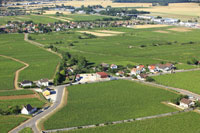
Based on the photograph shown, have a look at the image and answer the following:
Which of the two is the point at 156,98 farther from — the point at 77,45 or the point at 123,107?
the point at 77,45

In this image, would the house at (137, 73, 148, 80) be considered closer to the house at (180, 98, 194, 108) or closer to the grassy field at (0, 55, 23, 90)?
the house at (180, 98, 194, 108)

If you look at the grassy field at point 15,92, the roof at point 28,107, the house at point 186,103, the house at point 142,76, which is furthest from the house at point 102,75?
the roof at point 28,107

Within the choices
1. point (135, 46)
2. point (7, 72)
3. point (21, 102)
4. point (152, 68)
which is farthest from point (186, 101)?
point (135, 46)

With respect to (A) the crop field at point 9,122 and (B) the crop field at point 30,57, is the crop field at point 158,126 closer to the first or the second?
(A) the crop field at point 9,122

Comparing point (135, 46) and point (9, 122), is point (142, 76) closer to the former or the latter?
point (9, 122)

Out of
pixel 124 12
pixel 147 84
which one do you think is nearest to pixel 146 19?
pixel 124 12

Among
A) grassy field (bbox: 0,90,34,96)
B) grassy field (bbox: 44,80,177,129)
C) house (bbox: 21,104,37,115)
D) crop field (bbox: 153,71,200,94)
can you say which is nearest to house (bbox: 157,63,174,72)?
crop field (bbox: 153,71,200,94)
